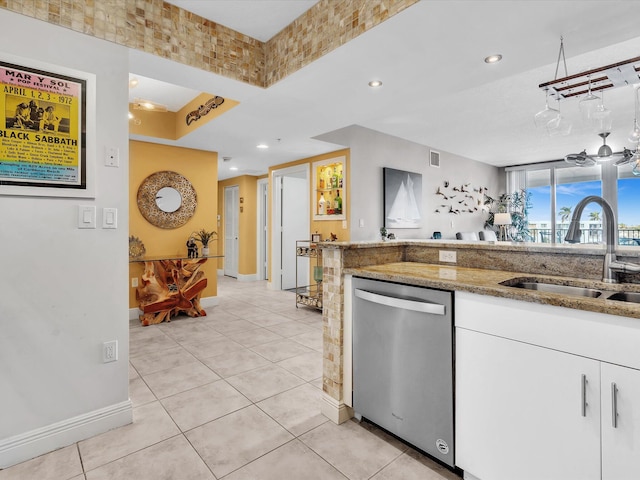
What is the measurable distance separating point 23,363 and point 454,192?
271 inches

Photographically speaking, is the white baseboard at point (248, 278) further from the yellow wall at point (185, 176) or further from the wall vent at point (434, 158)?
the wall vent at point (434, 158)

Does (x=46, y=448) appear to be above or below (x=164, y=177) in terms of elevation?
below

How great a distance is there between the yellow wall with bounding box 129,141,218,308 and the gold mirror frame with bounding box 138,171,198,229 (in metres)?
0.06

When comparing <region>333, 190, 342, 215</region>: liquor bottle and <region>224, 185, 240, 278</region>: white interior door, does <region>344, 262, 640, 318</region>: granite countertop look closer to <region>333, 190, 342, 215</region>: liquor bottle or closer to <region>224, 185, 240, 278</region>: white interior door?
<region>333, 190, 342, 215</region>: liquor bottle

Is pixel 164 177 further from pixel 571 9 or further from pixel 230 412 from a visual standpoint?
pixel 571 9

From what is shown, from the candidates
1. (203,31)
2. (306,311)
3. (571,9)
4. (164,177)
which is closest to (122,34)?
(203,31)

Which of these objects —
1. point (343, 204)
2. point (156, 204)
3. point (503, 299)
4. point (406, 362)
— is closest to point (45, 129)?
point (406, 362)

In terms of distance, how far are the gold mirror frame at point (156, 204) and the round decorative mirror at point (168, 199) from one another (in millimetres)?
31

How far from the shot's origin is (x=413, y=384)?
166 cm

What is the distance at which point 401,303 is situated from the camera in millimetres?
1663

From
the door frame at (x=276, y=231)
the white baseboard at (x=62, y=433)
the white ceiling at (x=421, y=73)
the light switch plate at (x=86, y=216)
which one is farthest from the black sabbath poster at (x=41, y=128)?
the door frame at (x=276, y=231)

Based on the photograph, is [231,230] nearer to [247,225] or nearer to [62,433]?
[247,225]

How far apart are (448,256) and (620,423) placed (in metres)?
1.23

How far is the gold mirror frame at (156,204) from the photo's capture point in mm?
4480
